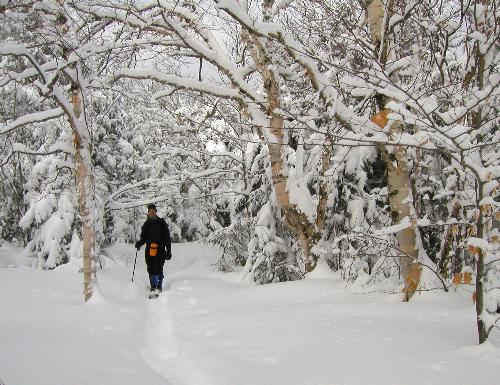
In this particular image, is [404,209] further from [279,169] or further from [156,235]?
[156,235]

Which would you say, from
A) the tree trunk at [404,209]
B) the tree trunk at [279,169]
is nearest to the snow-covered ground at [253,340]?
the tree trunk at [404,209]

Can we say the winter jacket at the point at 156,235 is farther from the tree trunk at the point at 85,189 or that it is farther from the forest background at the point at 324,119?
the tree trunk at the point at 85,189

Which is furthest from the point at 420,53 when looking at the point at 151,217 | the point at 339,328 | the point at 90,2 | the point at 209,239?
the point at 209,239

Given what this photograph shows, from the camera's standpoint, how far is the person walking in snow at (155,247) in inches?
375

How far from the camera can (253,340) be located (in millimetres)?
4516

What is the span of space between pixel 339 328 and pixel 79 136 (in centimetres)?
470

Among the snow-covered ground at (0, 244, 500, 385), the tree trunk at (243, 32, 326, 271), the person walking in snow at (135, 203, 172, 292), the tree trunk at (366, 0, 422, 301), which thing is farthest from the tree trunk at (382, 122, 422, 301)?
the person walking in snow at (135, 203, 172, 292)

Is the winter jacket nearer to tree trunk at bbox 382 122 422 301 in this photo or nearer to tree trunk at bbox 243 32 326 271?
tree trunk at bbox 243 32 326 271

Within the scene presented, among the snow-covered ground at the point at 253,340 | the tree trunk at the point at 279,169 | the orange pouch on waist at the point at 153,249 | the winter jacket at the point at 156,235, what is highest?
the tree trunk at the point at 279,169

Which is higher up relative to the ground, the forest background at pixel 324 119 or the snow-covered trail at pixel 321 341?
the forest background at pixel 324 119

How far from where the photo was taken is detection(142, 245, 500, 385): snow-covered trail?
3385 millimetres

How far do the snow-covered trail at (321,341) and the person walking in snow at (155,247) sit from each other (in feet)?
7.90

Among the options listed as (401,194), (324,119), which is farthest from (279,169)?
(401,194)

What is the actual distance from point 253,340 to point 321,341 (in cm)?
68
